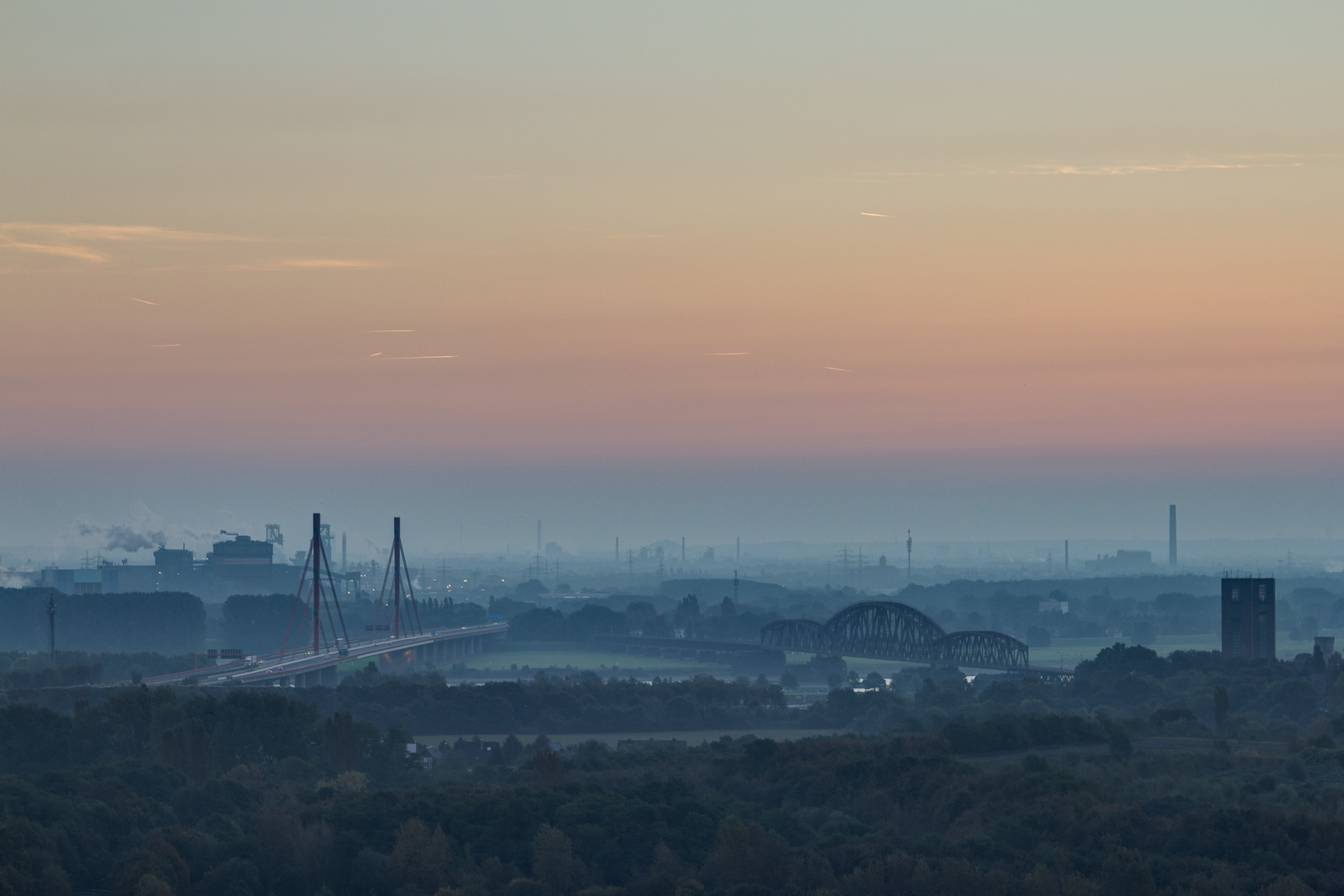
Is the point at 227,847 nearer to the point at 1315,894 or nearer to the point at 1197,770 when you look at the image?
the point at 1315,894

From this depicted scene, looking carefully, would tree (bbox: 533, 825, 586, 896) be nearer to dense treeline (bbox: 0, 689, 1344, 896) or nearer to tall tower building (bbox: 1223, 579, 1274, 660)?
dense treeline (bbox: 0, 689, 1344, 896)

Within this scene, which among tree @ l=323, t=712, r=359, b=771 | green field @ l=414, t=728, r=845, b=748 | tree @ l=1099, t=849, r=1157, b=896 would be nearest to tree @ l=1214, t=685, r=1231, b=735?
green field @ l=414, t=728, r=845, b=748

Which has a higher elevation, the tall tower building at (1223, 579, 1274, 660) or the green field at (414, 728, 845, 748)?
the tall tower building at (1223, 579, 1274, 660)

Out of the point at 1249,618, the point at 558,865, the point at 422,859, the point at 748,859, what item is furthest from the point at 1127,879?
the point at 1249,618

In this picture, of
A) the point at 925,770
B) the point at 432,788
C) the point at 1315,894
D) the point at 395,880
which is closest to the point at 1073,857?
the point at 1315,894

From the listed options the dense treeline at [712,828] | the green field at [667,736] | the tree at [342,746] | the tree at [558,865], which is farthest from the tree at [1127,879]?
the green field at [667,736]

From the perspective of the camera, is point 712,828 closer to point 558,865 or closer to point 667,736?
point 558,865

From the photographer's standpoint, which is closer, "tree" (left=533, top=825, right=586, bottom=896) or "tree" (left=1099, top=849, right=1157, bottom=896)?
"tree" (left=1099, top=849, right=1157, bottom=896)
